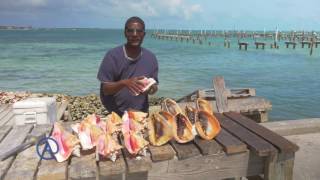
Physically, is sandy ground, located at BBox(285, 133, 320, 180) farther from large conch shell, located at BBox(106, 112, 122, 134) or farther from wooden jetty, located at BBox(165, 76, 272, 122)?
large conch shell, located at BBox(106, 112, 122, 134)

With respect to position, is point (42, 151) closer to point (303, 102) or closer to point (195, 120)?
point (195, 120)

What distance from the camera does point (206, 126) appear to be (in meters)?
3.41

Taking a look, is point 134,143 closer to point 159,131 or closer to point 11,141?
point 159,131

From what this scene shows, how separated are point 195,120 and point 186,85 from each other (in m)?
22.0

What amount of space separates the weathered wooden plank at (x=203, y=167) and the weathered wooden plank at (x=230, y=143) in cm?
6

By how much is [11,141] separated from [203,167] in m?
1.81

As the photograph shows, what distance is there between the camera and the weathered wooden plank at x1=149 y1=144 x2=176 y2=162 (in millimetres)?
3037

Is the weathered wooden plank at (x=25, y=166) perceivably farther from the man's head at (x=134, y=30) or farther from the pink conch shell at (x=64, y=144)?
the man's head at (x=134, y=30)

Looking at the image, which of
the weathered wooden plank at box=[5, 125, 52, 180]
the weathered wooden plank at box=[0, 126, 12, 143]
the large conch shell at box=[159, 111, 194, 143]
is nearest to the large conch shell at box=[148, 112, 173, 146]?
the large conch shell at box=[159, 111, 194, 143]

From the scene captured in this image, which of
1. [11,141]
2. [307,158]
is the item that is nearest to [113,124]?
[11,141]

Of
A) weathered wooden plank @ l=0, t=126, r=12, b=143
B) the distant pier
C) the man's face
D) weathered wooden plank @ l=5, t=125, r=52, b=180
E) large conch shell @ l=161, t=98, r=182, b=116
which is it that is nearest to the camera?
weathered wooden plank @ l=5, t=125, r=52, b=180

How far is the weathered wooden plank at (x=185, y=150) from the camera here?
3.09 meters

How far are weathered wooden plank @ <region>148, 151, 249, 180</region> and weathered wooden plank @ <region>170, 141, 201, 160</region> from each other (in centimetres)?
Answer: 6

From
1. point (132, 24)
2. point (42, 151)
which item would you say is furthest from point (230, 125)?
point (42, 151)
